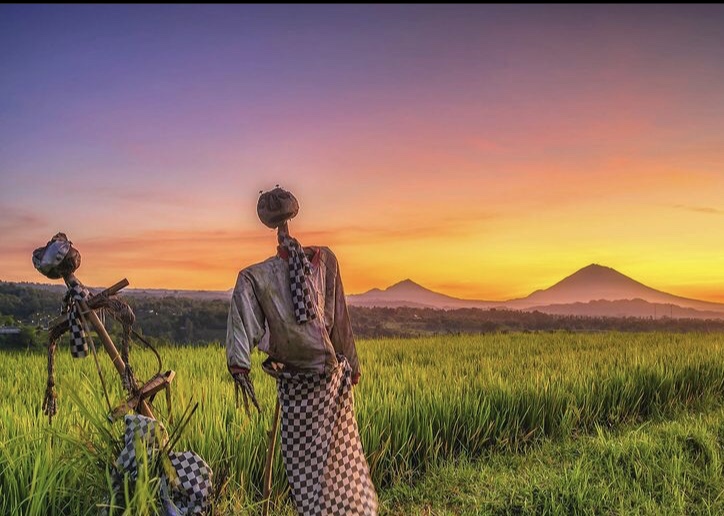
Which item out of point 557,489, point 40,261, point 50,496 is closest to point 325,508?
point 50,496

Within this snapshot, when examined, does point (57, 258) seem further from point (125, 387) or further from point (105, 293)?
point (125, 387)

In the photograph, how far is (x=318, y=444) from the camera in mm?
3182

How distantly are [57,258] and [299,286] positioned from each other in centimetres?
102

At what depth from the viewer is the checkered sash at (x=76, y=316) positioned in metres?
2.53

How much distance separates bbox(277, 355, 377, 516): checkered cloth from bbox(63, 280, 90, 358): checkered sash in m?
0.90

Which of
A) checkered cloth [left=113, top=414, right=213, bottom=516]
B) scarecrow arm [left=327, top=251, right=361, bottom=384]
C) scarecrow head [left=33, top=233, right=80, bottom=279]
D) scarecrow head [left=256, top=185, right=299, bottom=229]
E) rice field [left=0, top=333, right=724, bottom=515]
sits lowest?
rice field [left=0, top=333, right=724, bottom=515]

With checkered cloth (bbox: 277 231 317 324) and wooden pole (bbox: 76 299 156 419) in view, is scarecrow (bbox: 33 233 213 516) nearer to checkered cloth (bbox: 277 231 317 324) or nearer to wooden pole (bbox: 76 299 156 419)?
wooden pole (bbox: 76 299 156 419)

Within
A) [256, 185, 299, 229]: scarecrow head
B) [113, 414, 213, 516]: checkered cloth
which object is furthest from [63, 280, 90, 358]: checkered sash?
[256, 185, 299, 229]: scarecrow head

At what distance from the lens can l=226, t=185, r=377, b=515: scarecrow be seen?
3031 mm

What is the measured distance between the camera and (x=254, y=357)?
33.9ft

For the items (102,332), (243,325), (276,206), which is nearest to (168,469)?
(102,332)

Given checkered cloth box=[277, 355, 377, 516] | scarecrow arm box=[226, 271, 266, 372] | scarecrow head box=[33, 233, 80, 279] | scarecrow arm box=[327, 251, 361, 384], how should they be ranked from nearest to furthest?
1. scarecrow head box=[33, 233, 80, 279]
2. scarecrow arm box=[226, 271, 266, 372]
3. checkered cloth box=[277, 355, 377, 516]
4. scarecrow arm box=[327, 251, 361, 384]

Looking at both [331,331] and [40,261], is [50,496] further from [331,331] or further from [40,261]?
[331,331]

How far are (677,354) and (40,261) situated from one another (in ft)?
31.3
